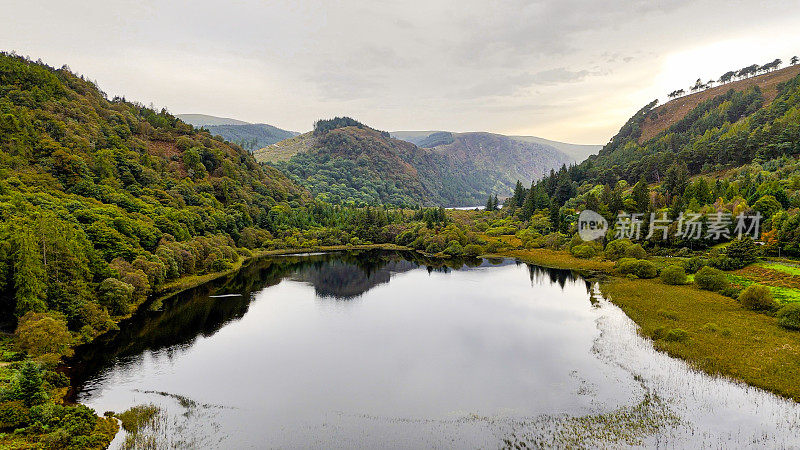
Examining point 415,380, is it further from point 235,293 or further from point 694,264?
point 694,264

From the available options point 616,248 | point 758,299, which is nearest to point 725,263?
point 758,299

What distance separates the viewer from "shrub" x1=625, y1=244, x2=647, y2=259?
280 feet

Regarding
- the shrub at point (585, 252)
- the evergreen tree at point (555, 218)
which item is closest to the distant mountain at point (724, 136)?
the evergreen tree at point (555, 218)

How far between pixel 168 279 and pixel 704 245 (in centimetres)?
10204

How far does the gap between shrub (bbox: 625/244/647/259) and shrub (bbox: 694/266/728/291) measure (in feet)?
69.0

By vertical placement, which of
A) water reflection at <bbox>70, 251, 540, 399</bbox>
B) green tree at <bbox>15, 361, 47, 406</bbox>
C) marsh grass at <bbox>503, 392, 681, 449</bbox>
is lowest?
water reflection at <bbox>70, 251, 540, 399</bbox>

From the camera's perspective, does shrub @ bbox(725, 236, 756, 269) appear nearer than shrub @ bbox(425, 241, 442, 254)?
Yes

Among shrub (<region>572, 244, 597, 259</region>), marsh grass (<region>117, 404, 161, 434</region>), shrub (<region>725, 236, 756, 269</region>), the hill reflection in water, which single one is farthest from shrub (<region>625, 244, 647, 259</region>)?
marsh grass (<region>117, 404, 161, 434</region>)

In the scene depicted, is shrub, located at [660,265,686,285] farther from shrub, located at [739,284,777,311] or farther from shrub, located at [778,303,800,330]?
shrub, located at [778,303,800,330]

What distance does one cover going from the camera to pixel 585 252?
9988cm

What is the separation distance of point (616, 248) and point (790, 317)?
154 ft

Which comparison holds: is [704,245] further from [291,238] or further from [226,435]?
[291,238]

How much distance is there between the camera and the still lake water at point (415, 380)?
2919 cm

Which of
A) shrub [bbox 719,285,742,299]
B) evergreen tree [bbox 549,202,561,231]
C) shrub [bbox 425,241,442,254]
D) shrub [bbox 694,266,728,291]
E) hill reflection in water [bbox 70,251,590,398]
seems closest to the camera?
hill reflection in water [bbox 70,251,590,398]
